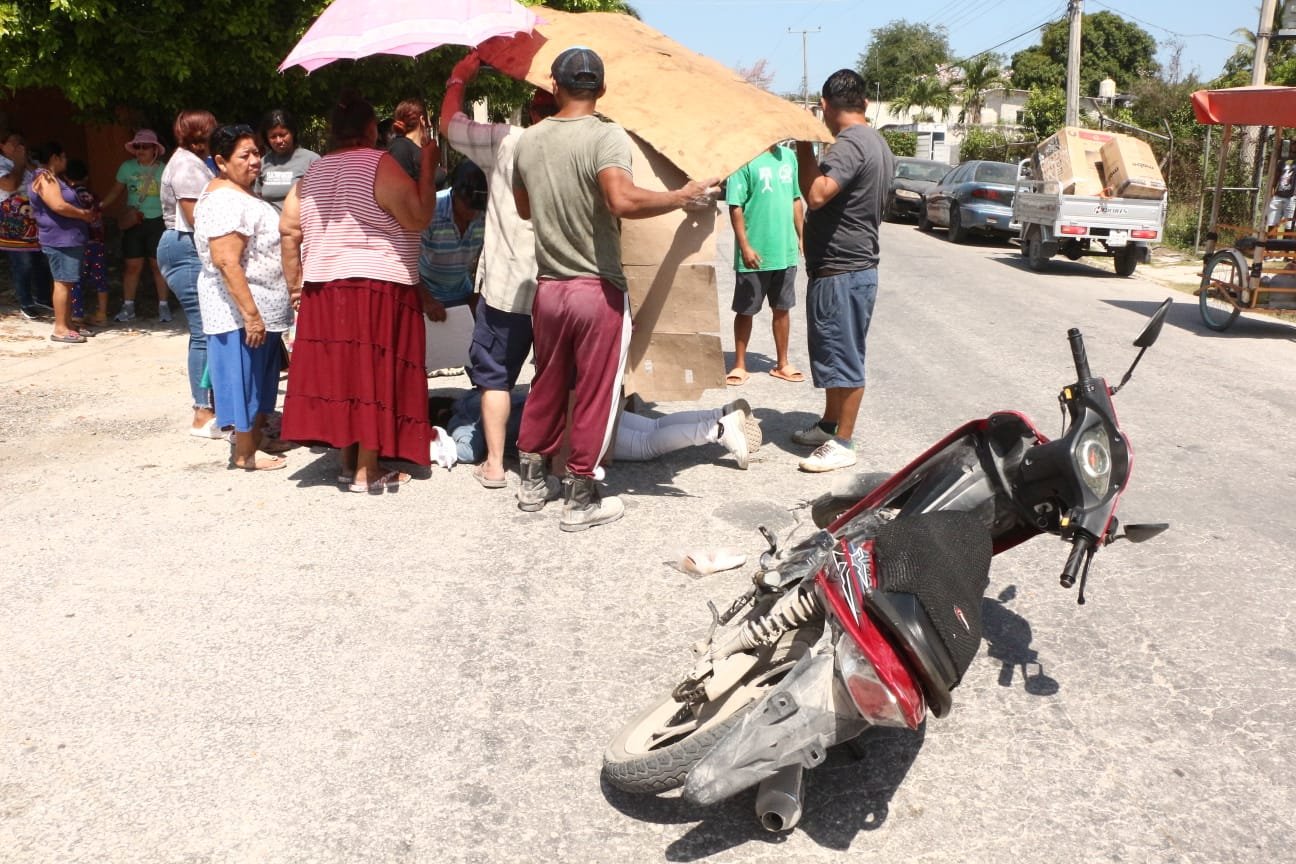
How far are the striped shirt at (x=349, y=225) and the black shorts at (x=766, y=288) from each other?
123 inches

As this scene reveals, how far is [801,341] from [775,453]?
3.55m

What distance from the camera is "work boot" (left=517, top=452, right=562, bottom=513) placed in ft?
17.0

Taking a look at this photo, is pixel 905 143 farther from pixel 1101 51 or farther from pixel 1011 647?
pixel 1011 647

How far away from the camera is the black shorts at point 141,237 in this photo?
9.86 meters

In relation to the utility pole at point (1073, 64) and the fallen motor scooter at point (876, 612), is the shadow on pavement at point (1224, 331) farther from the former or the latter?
the utility pole at point (1073, 64)

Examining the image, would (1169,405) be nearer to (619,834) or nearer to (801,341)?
(801,341)

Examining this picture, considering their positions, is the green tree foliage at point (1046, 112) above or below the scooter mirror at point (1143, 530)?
above

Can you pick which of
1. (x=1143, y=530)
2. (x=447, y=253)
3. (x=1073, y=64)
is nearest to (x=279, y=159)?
(x=447, y=253)

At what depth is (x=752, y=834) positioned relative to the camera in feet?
9.29

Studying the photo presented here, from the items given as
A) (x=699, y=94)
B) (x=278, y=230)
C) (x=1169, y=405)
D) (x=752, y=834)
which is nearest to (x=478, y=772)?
(x=752, y=834)

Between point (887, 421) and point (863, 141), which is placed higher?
point (863, 141)

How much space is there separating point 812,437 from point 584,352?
1.90 m

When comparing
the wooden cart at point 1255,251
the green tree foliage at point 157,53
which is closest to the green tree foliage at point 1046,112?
the wooden cart at point 1255,251

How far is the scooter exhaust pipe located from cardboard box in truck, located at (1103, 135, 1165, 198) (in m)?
14.4
